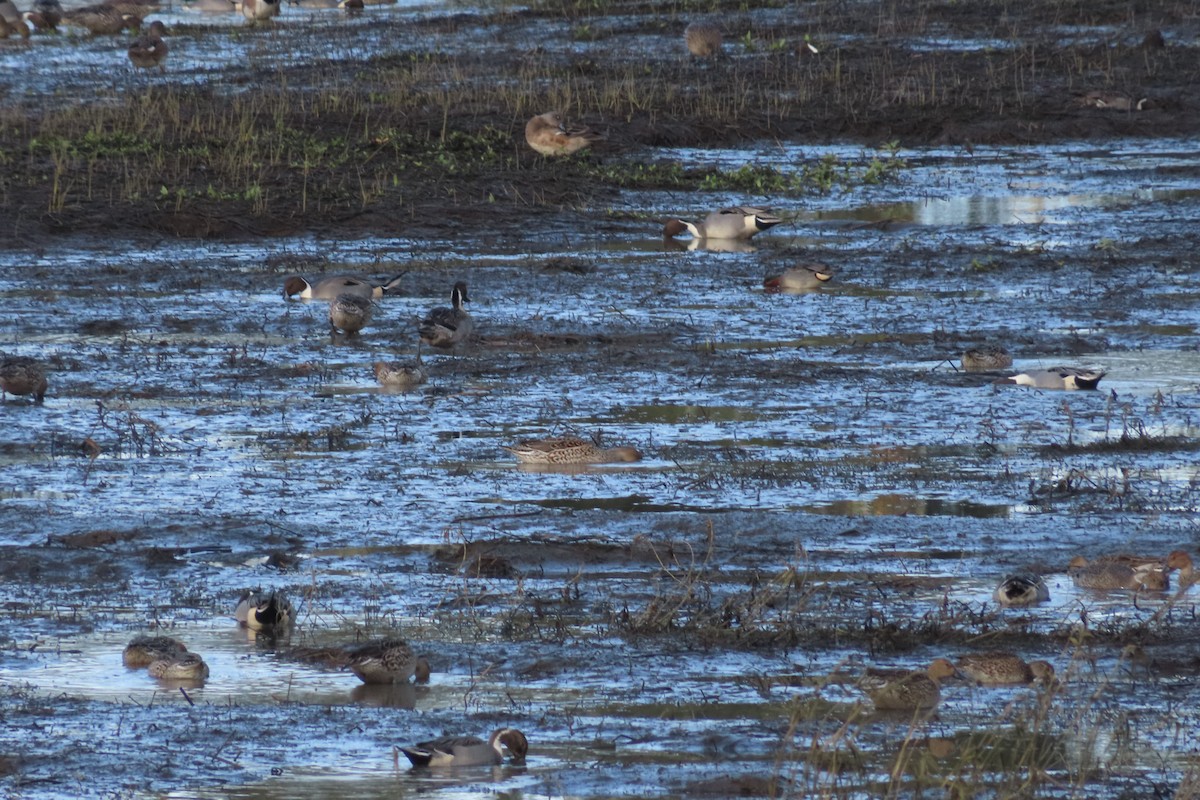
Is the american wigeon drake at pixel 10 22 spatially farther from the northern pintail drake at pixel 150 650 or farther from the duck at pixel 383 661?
the duck at pixel 383 661

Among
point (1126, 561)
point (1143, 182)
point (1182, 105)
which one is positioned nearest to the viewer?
point (1126, 561)

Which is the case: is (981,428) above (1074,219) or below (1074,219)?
below

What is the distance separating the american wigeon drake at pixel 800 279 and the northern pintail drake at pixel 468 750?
373 inches

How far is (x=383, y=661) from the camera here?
650cm

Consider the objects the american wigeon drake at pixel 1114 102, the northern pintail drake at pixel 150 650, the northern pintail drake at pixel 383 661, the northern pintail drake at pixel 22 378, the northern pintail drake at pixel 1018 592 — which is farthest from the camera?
the american wigeon drake at pixel 1114 102

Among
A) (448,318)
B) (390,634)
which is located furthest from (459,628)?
(448,318)

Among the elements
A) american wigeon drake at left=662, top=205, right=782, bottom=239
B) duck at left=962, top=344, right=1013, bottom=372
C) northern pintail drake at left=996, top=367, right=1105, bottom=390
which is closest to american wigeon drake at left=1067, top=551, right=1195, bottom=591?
northern pintail drake at left=996, top=367, right=1105, bottom=390

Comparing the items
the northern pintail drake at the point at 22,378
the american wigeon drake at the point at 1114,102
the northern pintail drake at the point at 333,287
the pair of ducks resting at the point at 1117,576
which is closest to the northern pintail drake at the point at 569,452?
the pair of ducks resting at the point at 1117,576

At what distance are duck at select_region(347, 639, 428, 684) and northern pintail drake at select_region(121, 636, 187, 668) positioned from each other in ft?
2.02

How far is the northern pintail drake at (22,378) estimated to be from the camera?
11.2m

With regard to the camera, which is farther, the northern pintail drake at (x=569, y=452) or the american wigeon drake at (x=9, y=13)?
the american wigeon drake at (x=9, y=13)

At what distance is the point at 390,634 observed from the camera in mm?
7164

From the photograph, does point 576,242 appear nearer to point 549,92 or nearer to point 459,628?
point 549,92

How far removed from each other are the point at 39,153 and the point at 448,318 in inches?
344
